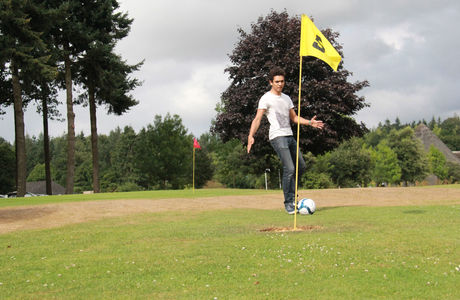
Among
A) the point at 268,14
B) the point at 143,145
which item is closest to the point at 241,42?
the point at 268,14

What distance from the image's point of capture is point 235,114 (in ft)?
97.9

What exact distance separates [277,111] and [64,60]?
95.9 feet

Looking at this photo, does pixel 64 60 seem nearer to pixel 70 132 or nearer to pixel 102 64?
pixel 102 64

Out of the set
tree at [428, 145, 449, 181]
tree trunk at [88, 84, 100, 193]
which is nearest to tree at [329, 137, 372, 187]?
tree at [428, 145, 449, 181]

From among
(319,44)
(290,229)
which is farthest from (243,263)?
(319,44)

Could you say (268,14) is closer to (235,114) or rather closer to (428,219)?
(235,114)

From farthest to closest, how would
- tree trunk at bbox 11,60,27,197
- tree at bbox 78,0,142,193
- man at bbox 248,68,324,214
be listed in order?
tree at bbox 78,0,142,193
tree trunk at bbox 11,60,27,197
man at bbox 248,68,324,214

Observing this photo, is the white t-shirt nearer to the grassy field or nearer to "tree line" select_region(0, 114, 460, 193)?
the grassy field

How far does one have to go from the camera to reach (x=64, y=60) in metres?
34.4

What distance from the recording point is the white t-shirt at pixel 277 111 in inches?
378

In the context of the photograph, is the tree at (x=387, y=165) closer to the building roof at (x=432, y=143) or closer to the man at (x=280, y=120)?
the building roof at (x=432, y=143)

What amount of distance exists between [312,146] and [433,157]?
218 ft

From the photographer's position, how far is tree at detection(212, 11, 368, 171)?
28641 millimetres

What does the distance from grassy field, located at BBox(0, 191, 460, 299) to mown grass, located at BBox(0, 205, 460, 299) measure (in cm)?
1
